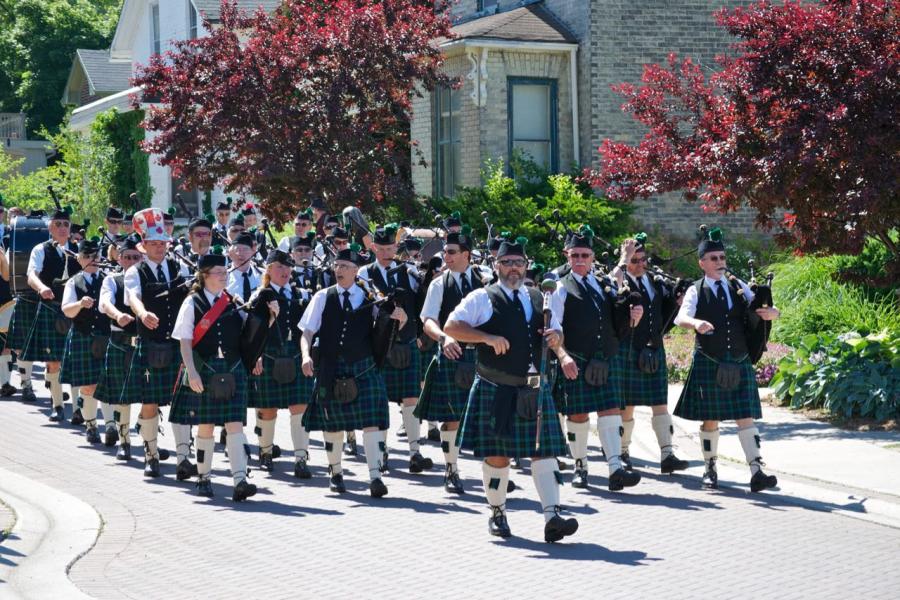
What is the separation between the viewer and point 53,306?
14883 mm

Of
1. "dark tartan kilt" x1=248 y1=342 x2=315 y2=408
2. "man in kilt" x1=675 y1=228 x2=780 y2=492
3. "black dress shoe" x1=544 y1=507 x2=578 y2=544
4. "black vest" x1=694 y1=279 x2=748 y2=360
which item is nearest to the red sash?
"dark tartan kilt" x1=248 y1=342 x2=315 y2=408

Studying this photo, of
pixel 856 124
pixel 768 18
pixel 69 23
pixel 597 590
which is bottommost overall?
pixel 597 590

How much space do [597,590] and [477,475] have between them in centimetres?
395

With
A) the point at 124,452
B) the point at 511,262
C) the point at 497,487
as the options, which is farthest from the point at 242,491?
the point at 511,262

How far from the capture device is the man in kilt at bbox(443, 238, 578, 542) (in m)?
8.62

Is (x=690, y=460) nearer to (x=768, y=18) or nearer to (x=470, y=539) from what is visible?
(x=470, y=539)

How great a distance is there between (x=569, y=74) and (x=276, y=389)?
13002 millimetres

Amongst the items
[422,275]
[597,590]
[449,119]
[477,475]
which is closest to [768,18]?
[422,275]

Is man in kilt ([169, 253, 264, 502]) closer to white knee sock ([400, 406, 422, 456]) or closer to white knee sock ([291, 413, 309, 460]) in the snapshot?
white knee sock ([291, 413, 309, 460])

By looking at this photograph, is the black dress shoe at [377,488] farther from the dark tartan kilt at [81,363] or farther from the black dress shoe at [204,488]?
the dark tartan kilt at [81,363]

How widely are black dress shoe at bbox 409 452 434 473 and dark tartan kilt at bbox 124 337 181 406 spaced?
2.04 m

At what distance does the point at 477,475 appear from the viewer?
11.3 m

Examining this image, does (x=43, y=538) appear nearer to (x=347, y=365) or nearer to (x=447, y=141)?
(x=347, y=365)

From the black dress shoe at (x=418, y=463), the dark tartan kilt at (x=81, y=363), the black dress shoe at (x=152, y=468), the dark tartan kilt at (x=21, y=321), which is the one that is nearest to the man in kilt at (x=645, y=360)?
the black dress shoe at (x=418, y=463)
